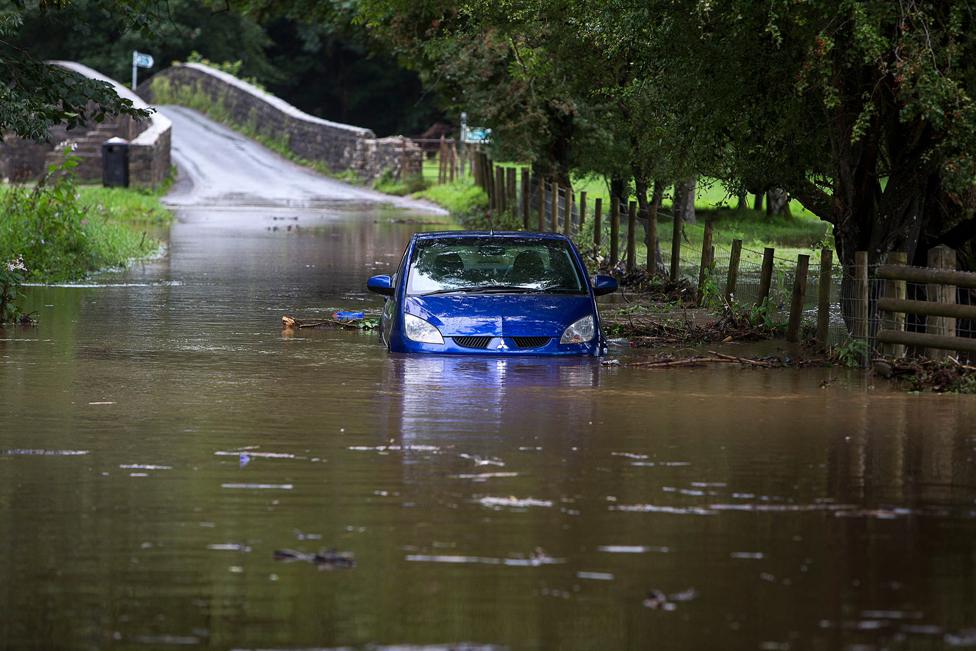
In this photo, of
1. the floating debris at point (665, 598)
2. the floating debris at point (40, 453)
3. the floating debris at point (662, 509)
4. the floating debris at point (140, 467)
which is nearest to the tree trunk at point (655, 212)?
the floating debris at point (40, 453)

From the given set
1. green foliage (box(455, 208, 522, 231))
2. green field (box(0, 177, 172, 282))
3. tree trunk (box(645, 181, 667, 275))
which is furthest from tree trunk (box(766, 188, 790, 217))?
green field (box(0, 177, 172, 282))

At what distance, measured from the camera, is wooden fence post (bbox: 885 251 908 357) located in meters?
16.0

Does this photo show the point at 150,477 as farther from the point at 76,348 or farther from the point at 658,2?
the point at 658,2

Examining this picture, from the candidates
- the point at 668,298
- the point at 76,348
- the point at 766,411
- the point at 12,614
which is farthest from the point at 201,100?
the point at 12,614

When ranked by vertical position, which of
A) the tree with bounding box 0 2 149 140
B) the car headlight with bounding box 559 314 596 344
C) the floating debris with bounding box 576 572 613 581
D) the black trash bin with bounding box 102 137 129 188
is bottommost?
the floating debris with bounding box 576 572 613 581

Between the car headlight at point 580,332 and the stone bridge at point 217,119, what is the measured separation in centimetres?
3044

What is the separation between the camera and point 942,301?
15672mm

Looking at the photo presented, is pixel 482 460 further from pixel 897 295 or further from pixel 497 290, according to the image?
pixel 897 295

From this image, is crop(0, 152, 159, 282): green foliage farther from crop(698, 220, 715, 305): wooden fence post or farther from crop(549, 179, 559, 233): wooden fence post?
crop(698, 220, 715, 305): wooden fence post

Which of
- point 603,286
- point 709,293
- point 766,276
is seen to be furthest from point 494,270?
point 709,293

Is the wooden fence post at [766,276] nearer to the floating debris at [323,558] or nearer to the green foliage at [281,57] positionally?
the floating debris at [323,558]

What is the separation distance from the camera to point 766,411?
13312 millimetres

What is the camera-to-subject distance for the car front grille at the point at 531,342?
16.0m

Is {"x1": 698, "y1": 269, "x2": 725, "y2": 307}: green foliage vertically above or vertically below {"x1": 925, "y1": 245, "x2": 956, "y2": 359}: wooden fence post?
below
